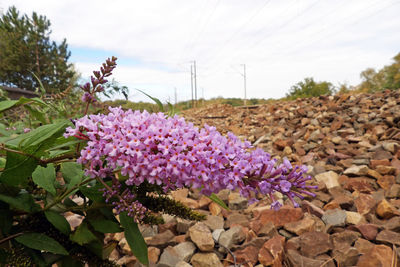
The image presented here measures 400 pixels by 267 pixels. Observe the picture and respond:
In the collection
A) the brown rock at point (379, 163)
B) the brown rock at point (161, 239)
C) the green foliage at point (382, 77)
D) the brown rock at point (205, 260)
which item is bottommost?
the brown rock at point (205, 260)

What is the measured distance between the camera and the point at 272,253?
2186 mm

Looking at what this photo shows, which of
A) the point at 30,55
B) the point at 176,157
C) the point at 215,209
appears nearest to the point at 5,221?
the point at 176,157

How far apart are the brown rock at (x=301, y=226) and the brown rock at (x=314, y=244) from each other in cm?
14

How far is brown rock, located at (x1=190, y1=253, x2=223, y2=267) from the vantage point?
2.20 m

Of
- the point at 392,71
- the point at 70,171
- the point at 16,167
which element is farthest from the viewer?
the point at 392,71

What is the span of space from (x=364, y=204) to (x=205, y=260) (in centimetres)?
190

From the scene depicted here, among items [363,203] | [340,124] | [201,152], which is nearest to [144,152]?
[201,152]

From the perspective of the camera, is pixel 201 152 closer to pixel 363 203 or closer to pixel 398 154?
pixel 363 203

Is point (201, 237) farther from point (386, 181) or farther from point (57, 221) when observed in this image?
point (386, 181)

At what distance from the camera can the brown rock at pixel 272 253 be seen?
7.01 ft

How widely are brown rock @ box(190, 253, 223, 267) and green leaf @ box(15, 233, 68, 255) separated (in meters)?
1.20

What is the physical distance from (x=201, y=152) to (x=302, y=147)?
477cm

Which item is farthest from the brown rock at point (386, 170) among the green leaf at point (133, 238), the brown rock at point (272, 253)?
the green leaf at point (133, 238)

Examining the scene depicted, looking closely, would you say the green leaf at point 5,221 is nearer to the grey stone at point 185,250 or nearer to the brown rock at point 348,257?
the grey stone at point 185,250
